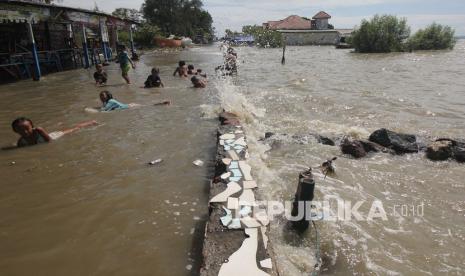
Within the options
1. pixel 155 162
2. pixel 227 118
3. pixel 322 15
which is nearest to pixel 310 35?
pixel 322 15

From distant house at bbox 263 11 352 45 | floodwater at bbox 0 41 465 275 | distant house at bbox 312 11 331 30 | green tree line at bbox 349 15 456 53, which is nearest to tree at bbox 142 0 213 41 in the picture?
distant house at bbox 263 11 352 45

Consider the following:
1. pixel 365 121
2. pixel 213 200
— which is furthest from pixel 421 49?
pixel 213 200

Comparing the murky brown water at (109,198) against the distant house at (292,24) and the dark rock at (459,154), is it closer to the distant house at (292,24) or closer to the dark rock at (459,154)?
the dark rock at (459,154)

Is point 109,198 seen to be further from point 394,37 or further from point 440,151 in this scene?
point 394,37

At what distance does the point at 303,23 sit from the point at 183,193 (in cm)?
7109

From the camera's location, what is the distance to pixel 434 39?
4516cm

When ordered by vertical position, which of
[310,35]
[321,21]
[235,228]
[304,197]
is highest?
[321,21]

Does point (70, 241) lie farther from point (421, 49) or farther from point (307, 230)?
point (421, 49)

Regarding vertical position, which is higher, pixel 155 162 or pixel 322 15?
pixel 322 15

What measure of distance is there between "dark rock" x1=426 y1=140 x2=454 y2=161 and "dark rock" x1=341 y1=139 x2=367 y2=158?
124cm

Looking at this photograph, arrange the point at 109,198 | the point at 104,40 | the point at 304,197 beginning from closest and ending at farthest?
the point at 304,197, the point at 109,198, the point at 104,40

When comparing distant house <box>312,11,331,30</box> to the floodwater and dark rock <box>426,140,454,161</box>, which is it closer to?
the floodwater

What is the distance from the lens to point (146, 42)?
1833 inches

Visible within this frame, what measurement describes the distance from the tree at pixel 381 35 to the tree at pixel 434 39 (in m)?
3.20
